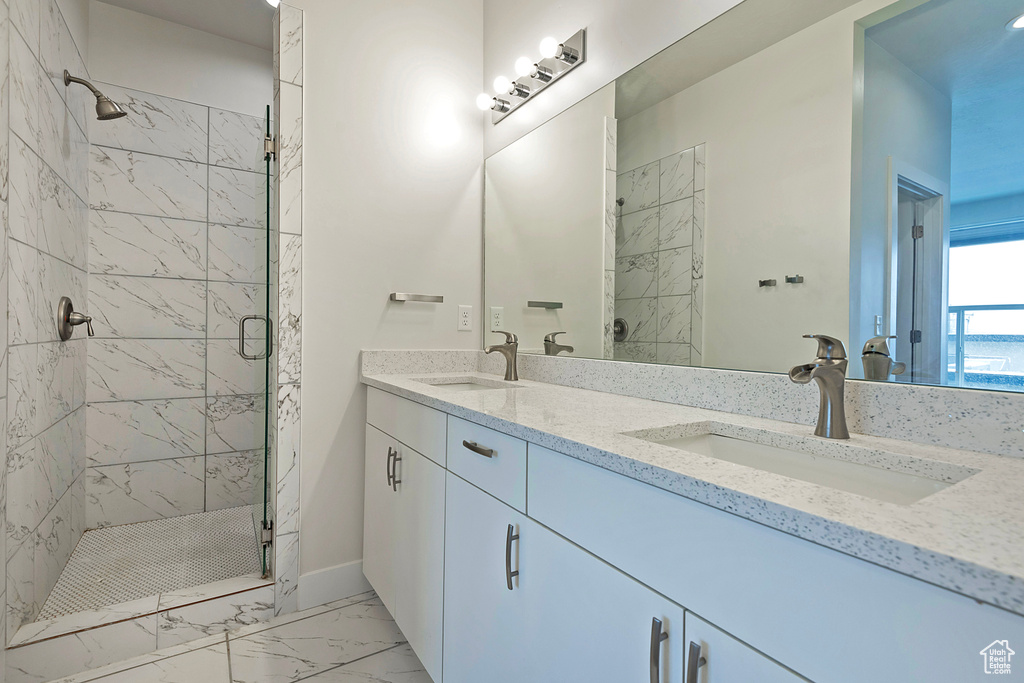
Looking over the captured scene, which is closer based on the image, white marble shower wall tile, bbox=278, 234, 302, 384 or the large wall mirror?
the large wall mirror

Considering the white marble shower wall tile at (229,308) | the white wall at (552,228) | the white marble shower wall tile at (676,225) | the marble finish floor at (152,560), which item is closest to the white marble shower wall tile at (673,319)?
the white marble shower wall tile at (676,225)

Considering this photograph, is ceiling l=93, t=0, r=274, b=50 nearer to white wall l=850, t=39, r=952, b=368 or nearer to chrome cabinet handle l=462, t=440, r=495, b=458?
chrome cabinet handle l=462, t=440, r=495, b=458

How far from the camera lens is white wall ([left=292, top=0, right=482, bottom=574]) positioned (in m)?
1.87

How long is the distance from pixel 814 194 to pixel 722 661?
2.98ft

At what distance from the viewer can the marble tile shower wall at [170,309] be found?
2.41 metres

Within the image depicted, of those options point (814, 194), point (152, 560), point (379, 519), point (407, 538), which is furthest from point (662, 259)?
point (152, 560)

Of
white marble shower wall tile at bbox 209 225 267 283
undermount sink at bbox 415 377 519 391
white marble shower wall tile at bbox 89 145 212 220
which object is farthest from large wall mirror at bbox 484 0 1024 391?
white marble shower wall tile at bbox 89 145 212 220

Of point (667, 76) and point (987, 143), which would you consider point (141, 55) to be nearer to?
point (667, 76)

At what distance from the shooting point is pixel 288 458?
72.2 inches

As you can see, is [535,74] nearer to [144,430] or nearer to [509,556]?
[509,556]

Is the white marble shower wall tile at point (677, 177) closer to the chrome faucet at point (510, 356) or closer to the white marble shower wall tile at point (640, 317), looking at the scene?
the white marble shower wall tile at point (640, 317)

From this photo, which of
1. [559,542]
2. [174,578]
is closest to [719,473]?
[559,542]

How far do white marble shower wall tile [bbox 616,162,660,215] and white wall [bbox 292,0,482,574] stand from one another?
2.74ft

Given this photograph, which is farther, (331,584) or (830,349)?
(331,584)
